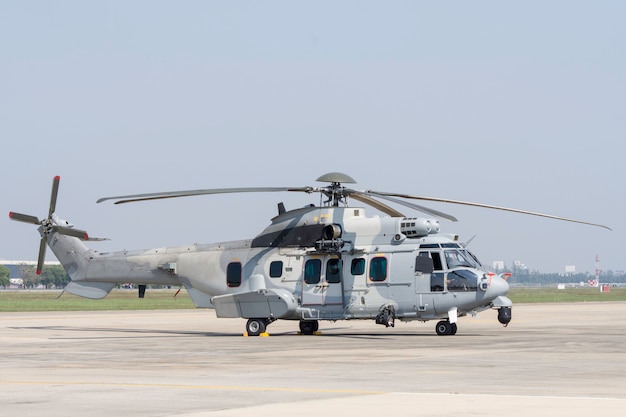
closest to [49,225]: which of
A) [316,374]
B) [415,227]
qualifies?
[415,227]

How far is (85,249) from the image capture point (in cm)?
4162

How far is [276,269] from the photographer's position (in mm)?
36656

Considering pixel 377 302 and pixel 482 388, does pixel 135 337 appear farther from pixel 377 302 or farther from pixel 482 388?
pixel 482 388

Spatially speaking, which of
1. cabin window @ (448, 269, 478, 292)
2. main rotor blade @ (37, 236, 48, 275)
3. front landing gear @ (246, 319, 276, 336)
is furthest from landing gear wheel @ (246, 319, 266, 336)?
main rotor blade @ (37, 236, 48, 275)

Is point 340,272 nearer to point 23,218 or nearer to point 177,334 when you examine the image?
point 177,334

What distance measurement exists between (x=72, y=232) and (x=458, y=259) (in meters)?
15.6

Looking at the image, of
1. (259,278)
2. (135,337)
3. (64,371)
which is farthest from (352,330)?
(64,371)

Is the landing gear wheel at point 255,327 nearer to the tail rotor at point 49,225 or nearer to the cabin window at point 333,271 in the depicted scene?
the cabin window at point 333,271

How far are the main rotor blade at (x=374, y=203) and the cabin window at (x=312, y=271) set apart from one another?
2493 millimetres

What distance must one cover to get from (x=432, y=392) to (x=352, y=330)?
78.6ft

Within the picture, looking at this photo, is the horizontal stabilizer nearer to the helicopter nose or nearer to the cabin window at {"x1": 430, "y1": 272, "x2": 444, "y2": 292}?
the cabin window at {"x1": 430, "y1": 272, "x2": 444, "y2": 292}

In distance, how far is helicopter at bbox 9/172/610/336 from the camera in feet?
112

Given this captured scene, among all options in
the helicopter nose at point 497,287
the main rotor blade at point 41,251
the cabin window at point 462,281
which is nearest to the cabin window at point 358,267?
the cabin window at point 462,281

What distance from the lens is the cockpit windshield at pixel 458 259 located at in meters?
34.4
